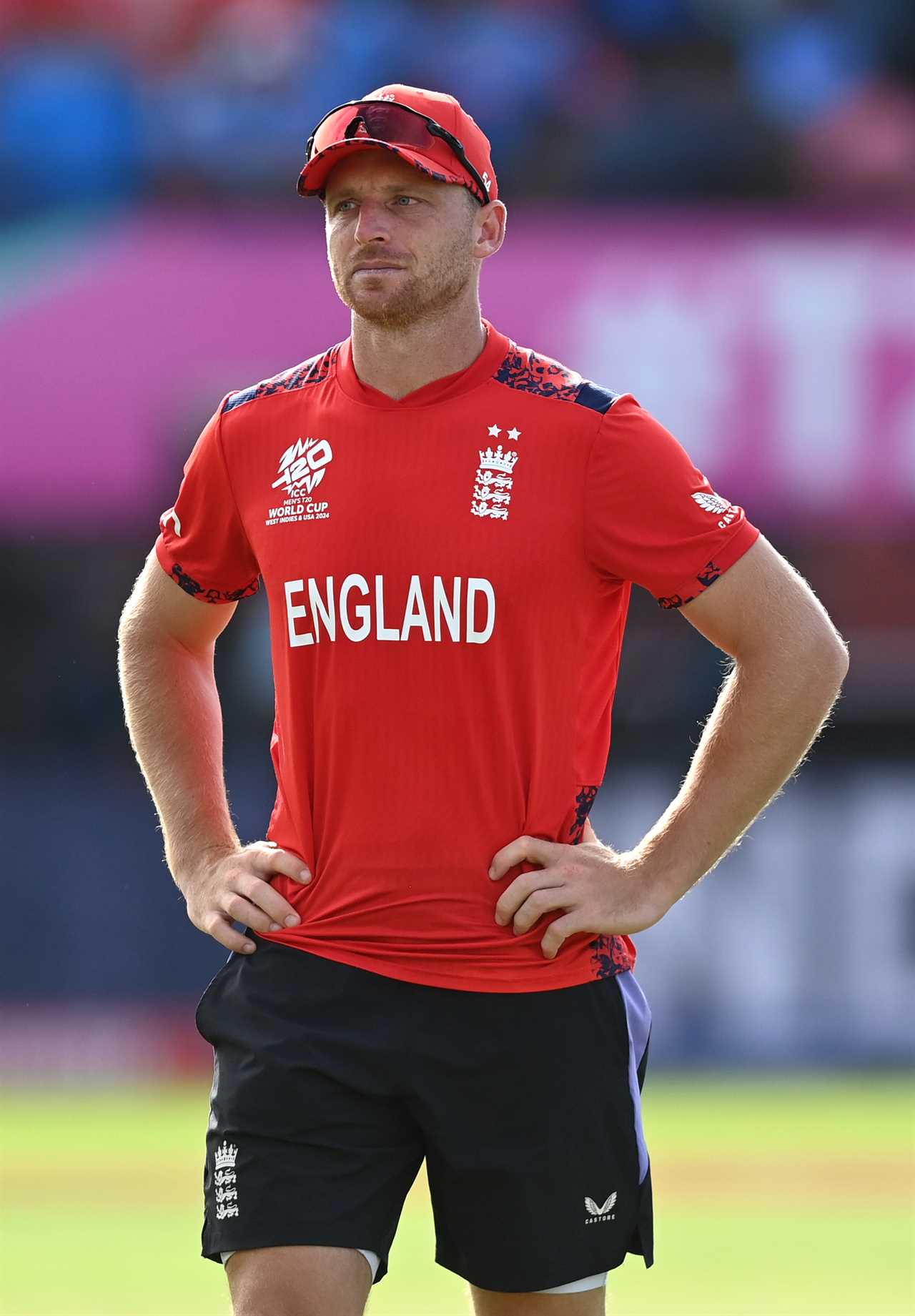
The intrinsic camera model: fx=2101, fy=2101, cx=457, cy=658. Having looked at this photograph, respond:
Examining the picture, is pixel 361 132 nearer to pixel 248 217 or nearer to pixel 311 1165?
pixel 311 1165

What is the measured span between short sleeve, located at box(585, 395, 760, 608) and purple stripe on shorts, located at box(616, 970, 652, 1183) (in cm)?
65

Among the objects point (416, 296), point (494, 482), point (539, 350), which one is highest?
point (539, 350)

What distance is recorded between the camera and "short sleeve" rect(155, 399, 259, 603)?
3.53m

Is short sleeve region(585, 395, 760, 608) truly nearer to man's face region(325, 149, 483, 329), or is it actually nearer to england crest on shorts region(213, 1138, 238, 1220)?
man's face region(325, 149, 483, 329)

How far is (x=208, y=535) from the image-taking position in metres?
3.58

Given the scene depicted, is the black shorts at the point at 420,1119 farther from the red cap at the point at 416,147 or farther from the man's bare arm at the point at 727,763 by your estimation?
the red cap at the point at 416,147

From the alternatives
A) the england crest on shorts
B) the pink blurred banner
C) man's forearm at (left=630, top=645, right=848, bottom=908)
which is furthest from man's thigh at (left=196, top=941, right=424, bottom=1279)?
the pink blurred banner

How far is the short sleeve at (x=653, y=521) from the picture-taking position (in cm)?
328

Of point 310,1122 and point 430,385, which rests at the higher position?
point 430,385

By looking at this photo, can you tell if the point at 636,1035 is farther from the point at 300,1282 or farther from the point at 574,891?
the point at 300,1282

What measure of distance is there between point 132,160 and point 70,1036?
4.74 m

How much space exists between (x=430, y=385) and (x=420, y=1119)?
3.84 ft

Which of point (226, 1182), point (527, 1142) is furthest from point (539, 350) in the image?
point (226, 1182)

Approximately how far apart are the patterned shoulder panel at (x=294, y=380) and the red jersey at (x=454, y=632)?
0.15m
